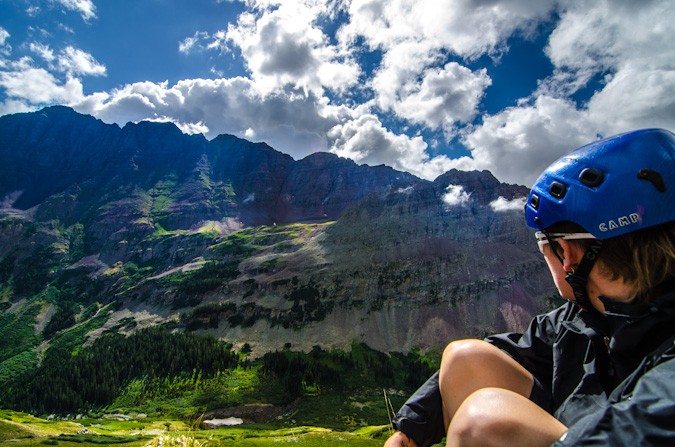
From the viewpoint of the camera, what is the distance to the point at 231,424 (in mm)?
78188

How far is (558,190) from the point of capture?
328 cm

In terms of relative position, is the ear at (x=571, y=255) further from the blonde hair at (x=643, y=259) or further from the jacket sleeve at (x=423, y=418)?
the jacket sleeve at (x=423, y=418)

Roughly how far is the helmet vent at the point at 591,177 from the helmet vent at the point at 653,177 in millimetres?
268

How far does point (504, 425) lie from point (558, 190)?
2390 millimetres

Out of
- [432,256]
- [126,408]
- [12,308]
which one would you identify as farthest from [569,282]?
[12,308]

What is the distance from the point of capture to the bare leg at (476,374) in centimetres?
313

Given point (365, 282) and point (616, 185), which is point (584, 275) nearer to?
point (616, 185)

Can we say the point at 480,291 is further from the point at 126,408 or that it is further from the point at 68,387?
the point at 68,387

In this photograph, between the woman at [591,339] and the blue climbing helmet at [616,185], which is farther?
the blue climbing helmet at [616,185]

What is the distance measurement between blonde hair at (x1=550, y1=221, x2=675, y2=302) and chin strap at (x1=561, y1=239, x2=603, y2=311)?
0.17 feet

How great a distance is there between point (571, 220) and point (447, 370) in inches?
76.0

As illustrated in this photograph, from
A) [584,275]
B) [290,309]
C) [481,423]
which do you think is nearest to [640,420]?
[481,423]

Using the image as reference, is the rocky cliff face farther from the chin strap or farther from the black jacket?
the chin strap

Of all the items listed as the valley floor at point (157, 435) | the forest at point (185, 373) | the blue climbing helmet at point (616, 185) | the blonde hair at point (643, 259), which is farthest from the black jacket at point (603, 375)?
the forest at point (185, 373)
